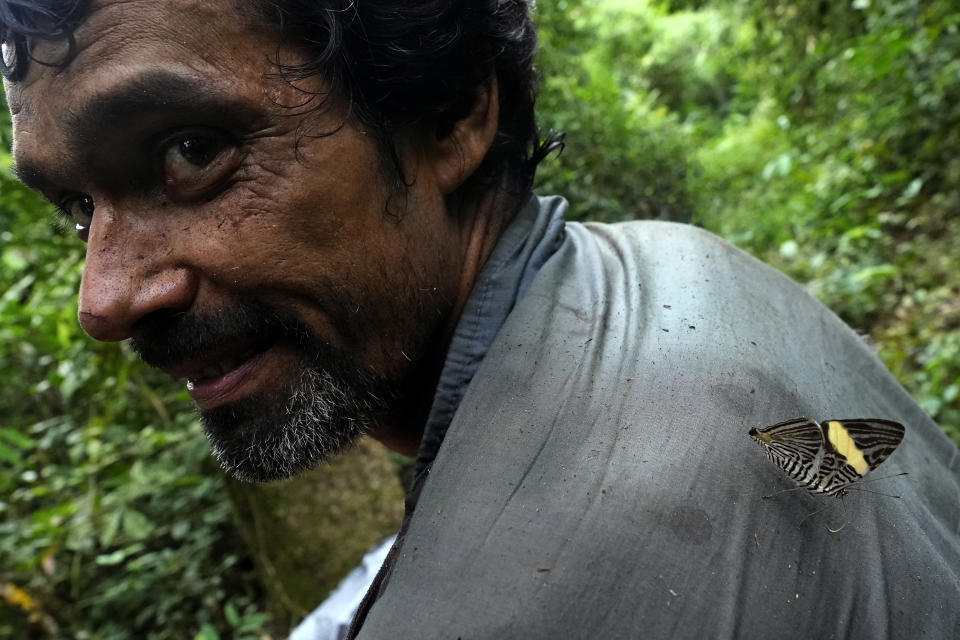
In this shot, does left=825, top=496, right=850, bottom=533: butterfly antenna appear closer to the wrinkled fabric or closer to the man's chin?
the wrinkled fabric

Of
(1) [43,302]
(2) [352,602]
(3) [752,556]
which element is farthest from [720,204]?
(1) [43,302]

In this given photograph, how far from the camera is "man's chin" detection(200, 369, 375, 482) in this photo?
1296 mm

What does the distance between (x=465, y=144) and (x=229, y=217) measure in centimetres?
56

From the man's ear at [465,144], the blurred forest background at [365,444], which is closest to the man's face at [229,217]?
the man's ear at [465,144]

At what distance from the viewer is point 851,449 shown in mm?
900

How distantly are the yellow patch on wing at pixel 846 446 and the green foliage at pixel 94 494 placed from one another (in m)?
2.36

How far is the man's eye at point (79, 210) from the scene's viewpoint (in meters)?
1.38

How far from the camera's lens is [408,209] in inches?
52.9

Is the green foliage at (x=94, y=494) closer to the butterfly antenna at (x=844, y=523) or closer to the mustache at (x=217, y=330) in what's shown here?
the mustache at (x=217, y=330)

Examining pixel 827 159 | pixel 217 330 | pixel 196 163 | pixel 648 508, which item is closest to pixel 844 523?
pixel 648 508

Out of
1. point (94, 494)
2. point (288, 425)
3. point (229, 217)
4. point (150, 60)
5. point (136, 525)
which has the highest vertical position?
point (150, 60)

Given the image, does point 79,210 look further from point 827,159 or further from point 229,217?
point 827,159

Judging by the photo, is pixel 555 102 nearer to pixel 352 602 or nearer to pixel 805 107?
pixel 352 602

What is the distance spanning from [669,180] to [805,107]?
13.5ft
